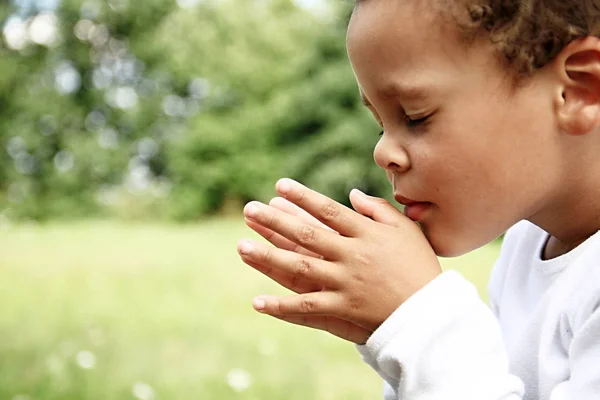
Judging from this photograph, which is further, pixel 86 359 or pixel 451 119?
pixel 86 359

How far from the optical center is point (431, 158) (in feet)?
3.49

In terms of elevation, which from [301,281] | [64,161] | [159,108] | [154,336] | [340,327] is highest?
[301,281]

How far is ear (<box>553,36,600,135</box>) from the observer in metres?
1.04

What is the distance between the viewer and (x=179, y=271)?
206 inches

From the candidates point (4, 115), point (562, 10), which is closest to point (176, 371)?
point (562, 10)

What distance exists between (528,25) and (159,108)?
590 inches

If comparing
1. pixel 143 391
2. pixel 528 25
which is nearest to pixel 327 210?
pixel 528 25

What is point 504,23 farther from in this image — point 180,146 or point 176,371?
point 180,146

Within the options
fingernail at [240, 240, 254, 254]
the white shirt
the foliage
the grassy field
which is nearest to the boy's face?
the white shirt

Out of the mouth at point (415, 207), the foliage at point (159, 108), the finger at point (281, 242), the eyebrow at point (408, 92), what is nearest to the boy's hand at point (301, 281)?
the finger at point (281, 242)

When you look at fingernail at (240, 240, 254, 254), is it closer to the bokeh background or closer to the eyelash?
the eyelash

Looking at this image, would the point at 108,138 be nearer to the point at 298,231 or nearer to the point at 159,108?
the point at 159,108

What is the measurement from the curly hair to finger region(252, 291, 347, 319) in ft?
1.37

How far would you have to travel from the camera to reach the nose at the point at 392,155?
3.55 feet
